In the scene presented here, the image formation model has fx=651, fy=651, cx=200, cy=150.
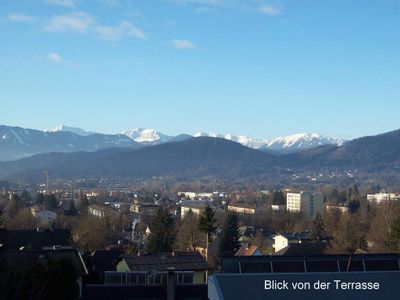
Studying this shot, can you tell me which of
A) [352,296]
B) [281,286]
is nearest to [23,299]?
[281,286]

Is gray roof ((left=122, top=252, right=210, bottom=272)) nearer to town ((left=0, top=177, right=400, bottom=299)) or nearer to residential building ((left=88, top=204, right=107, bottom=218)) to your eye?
town ((left=0, top=177, right=400, bottom=299))

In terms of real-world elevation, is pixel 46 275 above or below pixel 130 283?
above

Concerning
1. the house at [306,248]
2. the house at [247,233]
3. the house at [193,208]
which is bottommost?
the house at [247,233]

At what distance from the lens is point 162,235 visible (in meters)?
33.1

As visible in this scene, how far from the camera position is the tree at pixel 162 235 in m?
32.6

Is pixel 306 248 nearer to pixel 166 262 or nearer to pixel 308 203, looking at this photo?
pixel 166 262

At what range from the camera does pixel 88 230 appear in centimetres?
3541

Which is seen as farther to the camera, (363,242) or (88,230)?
(88,230)

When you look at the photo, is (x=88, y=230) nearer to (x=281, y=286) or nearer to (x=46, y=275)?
(x=46, y=275)

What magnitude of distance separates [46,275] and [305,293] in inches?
169

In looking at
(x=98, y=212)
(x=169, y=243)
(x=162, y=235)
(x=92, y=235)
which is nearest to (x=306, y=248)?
(x=169, y=243)

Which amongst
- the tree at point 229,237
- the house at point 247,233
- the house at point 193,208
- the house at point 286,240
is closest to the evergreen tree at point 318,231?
the house at point 286,240

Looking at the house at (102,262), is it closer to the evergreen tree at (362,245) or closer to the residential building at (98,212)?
the evergreen tree at (362,245)

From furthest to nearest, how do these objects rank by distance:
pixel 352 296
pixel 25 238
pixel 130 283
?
1. pixel 25 238
2. pixel 130 283
3. pixel 352 296
